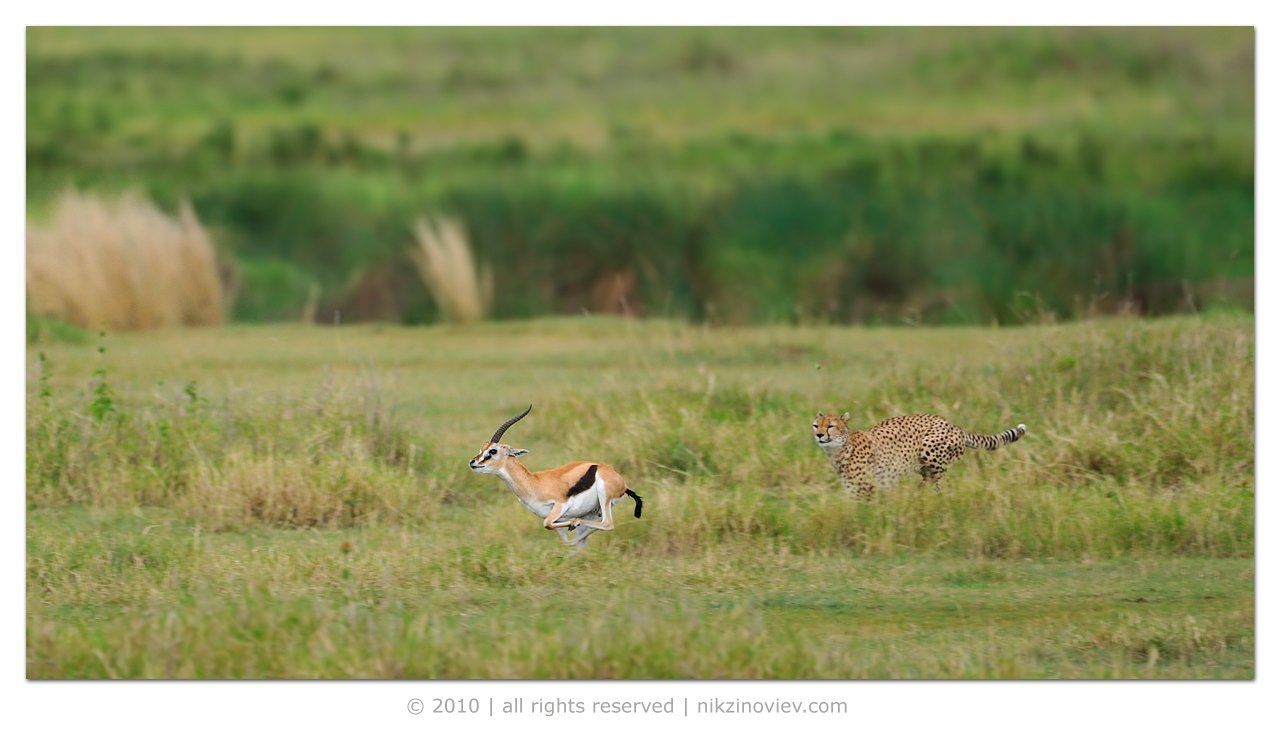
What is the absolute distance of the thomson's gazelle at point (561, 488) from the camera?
20.3ft

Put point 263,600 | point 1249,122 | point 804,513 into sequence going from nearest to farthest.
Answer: point 263,600, point 804,513, point 1249,122

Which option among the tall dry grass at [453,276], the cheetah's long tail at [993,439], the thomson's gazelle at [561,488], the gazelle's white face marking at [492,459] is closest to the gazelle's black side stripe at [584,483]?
the thomson's gazelle at [561,488]

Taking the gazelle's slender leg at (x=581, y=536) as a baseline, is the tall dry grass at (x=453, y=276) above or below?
above

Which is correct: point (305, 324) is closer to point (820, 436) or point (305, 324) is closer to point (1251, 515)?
point (820, 436)

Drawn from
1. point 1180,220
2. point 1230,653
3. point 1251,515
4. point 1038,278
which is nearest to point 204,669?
point 1230,653

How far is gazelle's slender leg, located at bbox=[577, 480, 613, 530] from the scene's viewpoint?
636cm

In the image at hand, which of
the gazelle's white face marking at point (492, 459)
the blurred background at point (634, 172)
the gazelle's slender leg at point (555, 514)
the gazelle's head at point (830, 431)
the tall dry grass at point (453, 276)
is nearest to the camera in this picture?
the gazelle's white face marking at point (492, 459)

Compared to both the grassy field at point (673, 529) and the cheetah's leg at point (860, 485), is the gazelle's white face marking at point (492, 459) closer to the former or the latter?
the grassy field at point (673, 529)

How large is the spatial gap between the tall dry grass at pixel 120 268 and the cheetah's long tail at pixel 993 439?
714 centimetres

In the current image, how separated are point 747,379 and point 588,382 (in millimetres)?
987

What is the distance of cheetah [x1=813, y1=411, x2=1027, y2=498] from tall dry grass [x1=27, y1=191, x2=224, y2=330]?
6.87m

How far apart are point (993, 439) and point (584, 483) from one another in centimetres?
230

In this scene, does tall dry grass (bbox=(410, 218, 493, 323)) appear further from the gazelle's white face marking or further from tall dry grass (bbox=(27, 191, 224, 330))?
the gazelle's white face marking

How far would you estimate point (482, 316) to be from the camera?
1420cm
